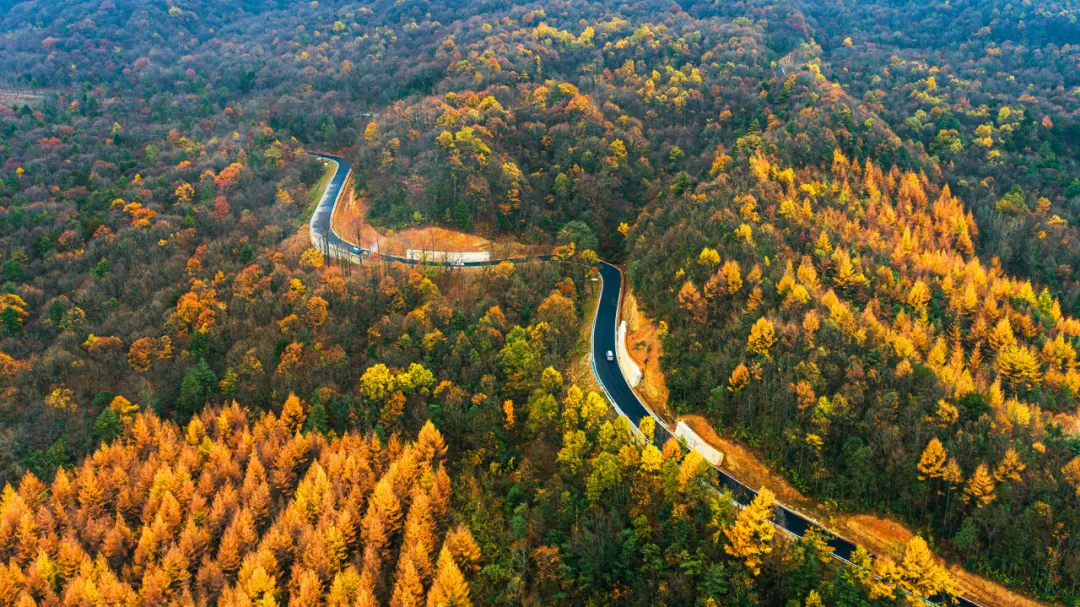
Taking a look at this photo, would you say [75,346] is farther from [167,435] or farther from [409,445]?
[409,445]

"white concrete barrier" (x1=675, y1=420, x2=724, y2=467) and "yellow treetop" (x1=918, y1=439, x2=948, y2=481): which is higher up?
"yellow treetop" (x1=918, y1=439, x2=948, y2=481)

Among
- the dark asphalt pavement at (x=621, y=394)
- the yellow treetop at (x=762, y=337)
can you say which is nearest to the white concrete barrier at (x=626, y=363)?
the dark asphalt pavement at (x=621, y=394)

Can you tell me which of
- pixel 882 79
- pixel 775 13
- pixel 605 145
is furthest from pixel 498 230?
pixel 775 13

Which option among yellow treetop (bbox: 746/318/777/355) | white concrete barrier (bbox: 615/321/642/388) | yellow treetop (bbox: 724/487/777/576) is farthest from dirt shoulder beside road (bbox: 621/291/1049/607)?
yellow treetop (bbox: 724/487/777/576)

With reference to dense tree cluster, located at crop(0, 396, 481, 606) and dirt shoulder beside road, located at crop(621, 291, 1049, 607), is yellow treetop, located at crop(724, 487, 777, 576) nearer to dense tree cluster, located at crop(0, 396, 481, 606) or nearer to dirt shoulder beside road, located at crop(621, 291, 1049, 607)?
dirt shoulder beside road, located at crop(621, 291, 1049, 607)

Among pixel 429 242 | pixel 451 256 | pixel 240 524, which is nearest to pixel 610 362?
pixel 451 256

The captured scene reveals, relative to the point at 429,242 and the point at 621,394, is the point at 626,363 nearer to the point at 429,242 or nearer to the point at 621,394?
the point at 621,394

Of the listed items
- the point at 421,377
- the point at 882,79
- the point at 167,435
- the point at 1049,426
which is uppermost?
the point at 882,79
